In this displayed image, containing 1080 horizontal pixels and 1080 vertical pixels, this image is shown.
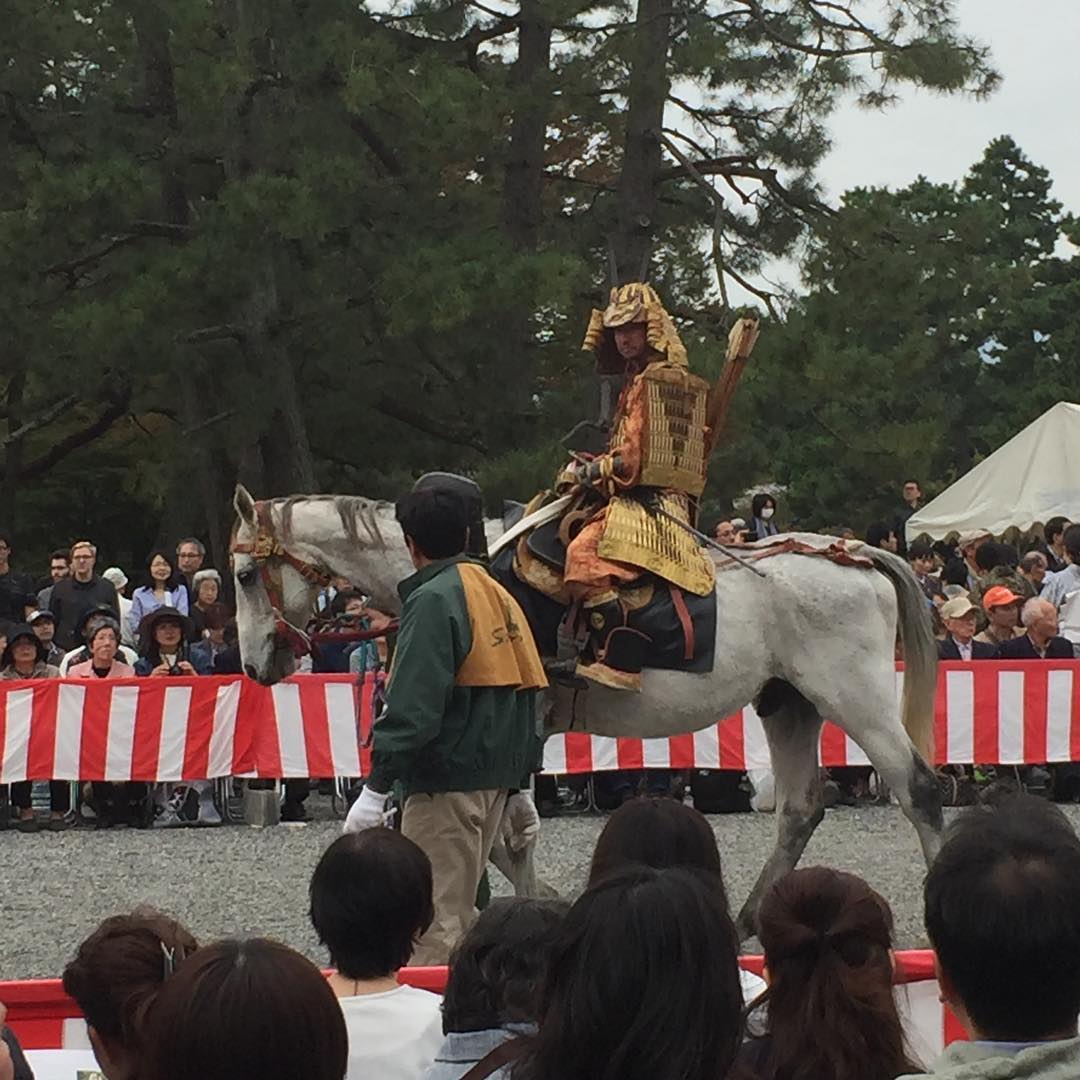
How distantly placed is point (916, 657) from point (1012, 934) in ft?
20.5

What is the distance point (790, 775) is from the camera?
27.2 feet

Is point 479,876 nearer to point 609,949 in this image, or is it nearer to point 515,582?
point 515,582

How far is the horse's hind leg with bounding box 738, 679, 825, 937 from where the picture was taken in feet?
26.5

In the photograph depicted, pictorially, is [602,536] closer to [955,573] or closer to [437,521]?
[437,521]

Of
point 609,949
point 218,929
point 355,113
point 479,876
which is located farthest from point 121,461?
point 609,949

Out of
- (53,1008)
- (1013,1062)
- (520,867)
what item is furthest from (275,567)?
(1013,1062)

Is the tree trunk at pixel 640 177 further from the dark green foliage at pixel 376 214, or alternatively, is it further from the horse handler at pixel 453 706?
the horse handler at pixel 453 706

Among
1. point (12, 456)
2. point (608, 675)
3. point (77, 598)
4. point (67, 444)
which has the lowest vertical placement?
point (608, 675)

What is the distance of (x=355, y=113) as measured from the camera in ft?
55.8

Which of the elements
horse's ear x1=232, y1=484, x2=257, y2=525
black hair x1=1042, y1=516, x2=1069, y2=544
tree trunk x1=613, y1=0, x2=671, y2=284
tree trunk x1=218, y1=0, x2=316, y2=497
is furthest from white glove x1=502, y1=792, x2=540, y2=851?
tree trunk x1=613, y1=0, x2=671, y2=284

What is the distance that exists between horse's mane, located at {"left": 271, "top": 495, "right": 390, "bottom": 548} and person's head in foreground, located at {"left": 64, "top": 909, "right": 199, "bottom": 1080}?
16.2 ft

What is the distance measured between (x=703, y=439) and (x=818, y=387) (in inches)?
336

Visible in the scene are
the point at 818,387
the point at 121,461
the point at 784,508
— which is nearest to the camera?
the point at 818,387

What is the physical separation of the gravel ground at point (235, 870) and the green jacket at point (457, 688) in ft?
7.15
